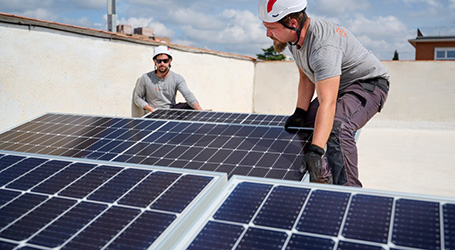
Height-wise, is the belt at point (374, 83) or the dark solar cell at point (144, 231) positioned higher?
the belt at point (374, 83)

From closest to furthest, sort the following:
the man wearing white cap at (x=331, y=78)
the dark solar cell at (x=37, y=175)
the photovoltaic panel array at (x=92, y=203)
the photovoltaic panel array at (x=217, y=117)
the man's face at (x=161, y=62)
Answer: the photovoltaic panel array at (x=92, y=203)
the dark solar cell at (x=37, y=175)
the man wearing white cap at (x=331, y=78)
the photovoltaic panel array at (x=217, y=117)
the man's face at (x=161, y=62)

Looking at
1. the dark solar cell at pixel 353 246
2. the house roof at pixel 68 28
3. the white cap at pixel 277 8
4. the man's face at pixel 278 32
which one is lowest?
the dark solar cell at pixel 353 246

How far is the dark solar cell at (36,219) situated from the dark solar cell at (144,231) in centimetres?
49

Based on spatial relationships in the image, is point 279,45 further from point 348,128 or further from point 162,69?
point 162,69

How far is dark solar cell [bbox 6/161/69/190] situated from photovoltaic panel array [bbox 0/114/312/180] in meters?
1.26

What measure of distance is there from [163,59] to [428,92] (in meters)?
9.63

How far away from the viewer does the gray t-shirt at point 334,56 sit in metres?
3.95

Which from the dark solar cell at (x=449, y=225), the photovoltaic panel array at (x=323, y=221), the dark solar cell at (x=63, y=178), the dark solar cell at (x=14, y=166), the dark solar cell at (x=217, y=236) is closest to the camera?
the dark solar cell at (x=449, y=225)

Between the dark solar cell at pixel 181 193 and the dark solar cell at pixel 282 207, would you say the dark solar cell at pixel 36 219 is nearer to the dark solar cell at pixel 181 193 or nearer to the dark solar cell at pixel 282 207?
the dark solar cell at pixel 181 193

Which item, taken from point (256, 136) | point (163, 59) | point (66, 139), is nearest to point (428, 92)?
point (163, 59)

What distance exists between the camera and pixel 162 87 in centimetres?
865

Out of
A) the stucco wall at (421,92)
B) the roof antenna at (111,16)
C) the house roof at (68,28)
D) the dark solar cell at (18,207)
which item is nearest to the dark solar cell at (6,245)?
the dark solar cell at (18,207)

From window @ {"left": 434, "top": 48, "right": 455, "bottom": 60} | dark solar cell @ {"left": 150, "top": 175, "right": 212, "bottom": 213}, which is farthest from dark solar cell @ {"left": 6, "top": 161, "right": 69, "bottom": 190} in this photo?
window @ {"left": 434, "top": 48, "right": 455, "bottom": 60}

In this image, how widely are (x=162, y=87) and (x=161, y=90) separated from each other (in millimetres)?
64
